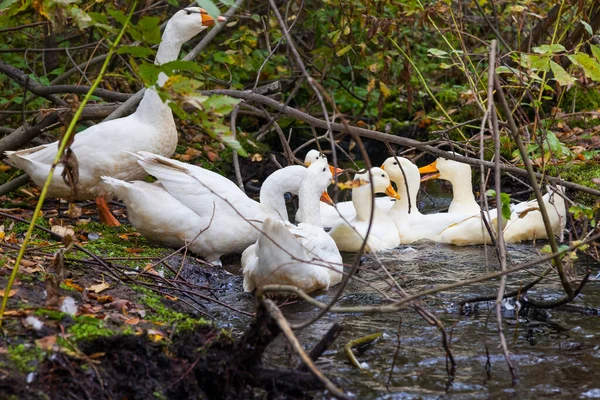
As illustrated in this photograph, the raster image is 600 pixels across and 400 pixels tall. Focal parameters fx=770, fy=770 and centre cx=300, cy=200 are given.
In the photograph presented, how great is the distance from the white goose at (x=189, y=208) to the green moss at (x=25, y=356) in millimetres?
→ 2808

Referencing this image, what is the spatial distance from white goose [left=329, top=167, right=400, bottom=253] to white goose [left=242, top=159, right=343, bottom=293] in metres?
0.86

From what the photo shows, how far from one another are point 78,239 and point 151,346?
2713 millimetres

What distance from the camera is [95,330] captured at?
3.39 metres

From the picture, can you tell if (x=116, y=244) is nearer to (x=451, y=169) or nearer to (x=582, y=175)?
(x=451, y=169)

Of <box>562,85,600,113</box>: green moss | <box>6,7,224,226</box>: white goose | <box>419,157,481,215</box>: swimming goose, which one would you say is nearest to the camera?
<box>6,7,224,226</box>: white goose

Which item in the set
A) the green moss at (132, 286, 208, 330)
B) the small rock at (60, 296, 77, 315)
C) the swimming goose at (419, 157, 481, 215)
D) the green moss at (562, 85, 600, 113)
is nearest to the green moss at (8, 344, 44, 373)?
the small rock at (60, 296, 77, 315)

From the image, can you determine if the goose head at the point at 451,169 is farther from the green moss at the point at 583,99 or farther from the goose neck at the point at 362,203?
the green moss at the point at 583,99

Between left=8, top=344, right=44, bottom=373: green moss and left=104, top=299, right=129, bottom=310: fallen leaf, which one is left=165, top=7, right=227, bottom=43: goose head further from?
left=8, top=344, right=44, bottom=373: green moss

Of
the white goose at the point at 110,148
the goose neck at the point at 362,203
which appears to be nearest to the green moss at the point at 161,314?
the white goose at the point at 110,148

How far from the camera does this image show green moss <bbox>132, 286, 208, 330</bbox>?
3.71 metres

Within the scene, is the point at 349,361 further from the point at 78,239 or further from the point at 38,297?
the point at 78,239

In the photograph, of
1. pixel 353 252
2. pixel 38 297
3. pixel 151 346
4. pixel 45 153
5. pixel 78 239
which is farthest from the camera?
pixel 353 252

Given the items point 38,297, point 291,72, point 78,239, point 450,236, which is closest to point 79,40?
point 291,72

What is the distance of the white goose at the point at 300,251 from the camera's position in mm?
Answer: 4684
